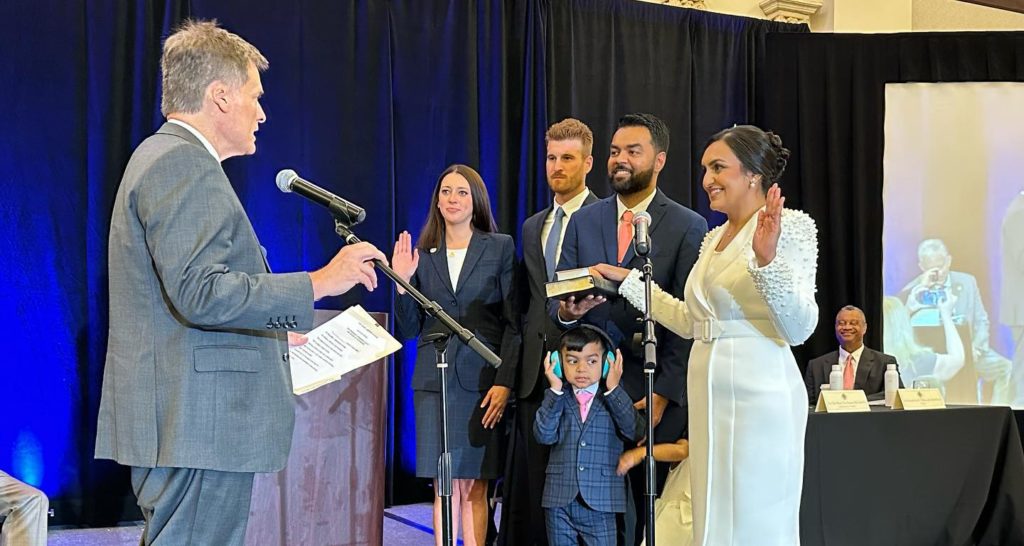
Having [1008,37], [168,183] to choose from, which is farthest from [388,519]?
[1008,37]

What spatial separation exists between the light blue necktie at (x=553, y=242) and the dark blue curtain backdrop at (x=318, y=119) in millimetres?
2214

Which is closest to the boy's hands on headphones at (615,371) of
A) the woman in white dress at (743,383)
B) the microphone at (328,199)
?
the woman in white dress at (743,383)

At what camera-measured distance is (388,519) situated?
536 cm

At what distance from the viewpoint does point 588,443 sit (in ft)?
10.7

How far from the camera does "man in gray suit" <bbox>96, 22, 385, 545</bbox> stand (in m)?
1.94

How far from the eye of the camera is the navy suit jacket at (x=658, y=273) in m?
3.34

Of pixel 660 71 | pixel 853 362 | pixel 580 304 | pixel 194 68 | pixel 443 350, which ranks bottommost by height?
pixel 853 362

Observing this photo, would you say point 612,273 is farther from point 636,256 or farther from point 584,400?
point 584,400

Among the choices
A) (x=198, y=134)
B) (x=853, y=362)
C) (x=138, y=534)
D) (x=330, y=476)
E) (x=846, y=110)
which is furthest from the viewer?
(x=846, y=110)

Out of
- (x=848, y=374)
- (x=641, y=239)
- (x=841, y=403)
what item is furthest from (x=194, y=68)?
(x=848, y=374)

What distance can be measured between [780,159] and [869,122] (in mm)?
4782

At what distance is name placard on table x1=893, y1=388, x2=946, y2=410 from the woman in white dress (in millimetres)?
1822

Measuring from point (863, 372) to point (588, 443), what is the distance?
325cm

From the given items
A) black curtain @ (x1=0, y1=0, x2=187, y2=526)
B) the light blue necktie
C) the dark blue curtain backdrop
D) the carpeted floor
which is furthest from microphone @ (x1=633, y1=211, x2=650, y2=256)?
black curtain @ (x1=0, y1=0, x2=187, y2=526)
